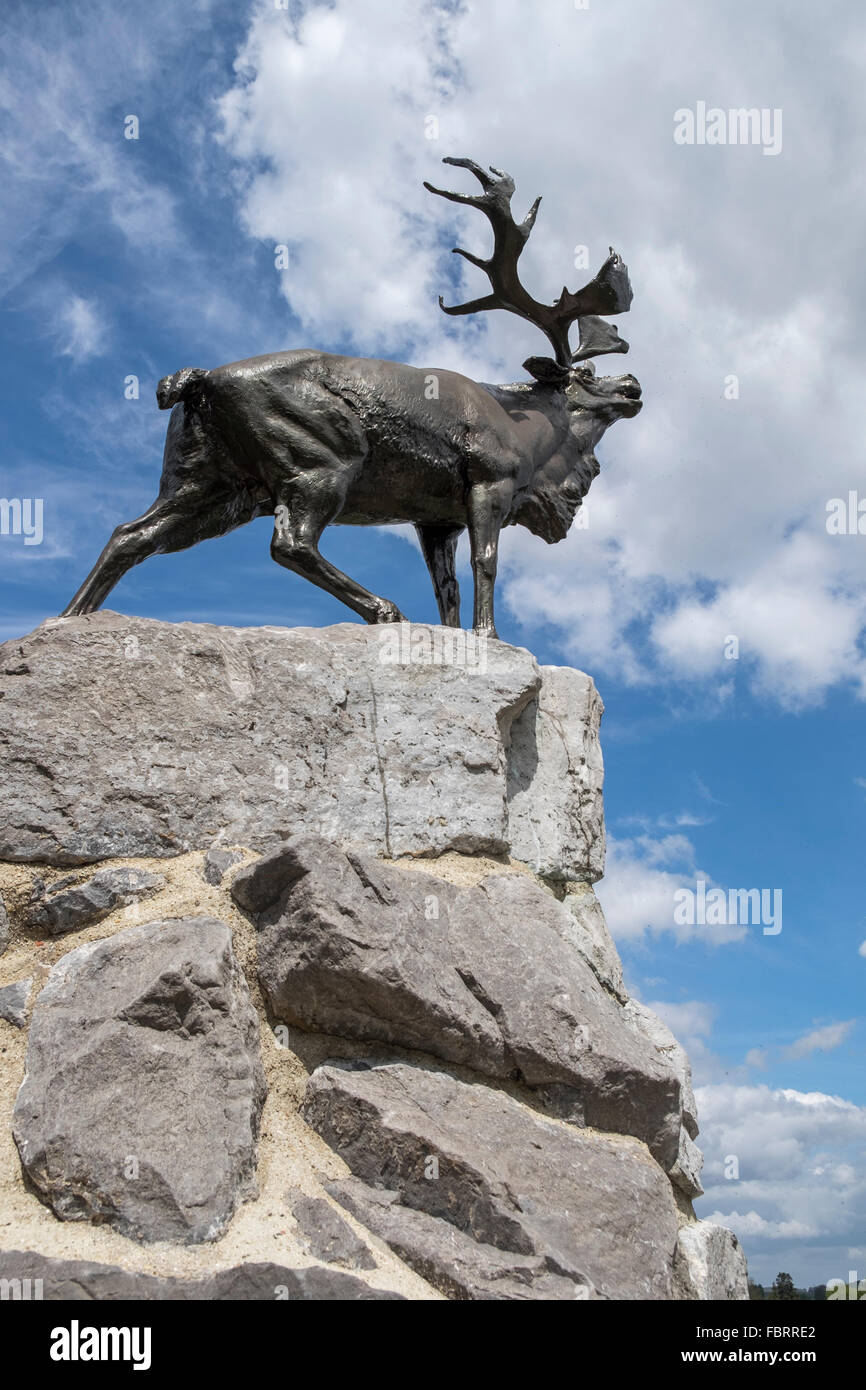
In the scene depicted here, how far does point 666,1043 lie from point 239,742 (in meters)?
3.02

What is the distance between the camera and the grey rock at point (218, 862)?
4.71 metres

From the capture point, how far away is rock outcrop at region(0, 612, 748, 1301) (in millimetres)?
3680

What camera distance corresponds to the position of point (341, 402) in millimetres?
6117

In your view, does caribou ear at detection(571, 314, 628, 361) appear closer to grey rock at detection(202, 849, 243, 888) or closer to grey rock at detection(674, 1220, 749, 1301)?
grey rock at detection(202, 849, 243, 888)

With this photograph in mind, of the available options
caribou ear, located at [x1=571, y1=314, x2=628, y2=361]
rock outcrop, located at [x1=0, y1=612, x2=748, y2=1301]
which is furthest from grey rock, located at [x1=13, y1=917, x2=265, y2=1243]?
caribou ear, located at [x1=571, y1=314, x2=628, y2=361]

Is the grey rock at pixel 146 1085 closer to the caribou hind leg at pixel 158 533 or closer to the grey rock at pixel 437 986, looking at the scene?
the grey rock at pixel 437 986

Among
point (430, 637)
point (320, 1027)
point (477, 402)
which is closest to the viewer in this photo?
point (320, 1027)

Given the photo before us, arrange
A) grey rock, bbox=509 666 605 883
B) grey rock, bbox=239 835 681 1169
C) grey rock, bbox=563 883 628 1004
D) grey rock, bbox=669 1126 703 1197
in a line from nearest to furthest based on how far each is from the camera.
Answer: grey rock, bbox=239 835 681 1169, grey rock, bbox=669 1126 703 1197, grey rock, bbox=563 883 628 1004, grey rock, bbox=509 666 605 883

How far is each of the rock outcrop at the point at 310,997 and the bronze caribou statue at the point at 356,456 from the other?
2.62 ft

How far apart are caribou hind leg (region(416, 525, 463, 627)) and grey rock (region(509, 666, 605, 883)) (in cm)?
107

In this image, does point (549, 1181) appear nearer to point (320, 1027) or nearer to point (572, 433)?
point (320, 1027)

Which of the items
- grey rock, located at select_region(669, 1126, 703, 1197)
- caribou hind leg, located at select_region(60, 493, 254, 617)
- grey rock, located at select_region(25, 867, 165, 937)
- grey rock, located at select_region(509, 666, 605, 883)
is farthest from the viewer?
caribou hind leg, located at select_region(60, 493, 254, 617)

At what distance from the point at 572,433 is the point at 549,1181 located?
16.3 feet
